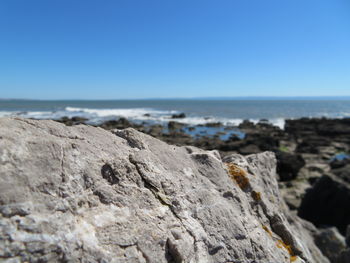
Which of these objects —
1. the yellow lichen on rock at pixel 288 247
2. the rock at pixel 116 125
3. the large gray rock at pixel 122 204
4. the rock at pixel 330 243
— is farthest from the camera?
the rock at pixel 116 125

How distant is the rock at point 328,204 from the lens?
8357 millimetres

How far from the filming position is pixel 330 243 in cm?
646

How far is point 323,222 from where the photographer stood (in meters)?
8.68

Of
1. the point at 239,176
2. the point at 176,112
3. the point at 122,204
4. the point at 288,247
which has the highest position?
the point at 122,204

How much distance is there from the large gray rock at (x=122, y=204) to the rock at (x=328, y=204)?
6.32m

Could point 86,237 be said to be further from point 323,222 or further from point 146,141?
point 323,222

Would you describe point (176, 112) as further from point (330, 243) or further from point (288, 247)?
point (288, 247)

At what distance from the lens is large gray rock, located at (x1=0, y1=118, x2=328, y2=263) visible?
183 cm

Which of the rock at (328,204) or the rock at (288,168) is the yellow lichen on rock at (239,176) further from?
the rock at (288,168)

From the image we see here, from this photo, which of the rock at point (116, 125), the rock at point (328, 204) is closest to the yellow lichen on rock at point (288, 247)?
the rock at point (328, 204)

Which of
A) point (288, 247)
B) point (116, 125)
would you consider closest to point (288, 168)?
point (288, 247)

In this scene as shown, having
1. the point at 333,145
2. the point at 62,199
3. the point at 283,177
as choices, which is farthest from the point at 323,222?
the point at 333,145

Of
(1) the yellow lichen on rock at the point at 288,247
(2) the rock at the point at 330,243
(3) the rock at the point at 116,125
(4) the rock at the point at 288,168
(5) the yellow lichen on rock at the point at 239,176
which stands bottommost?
(4) the rock at the point at 288,168

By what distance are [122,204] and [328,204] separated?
358 inches
